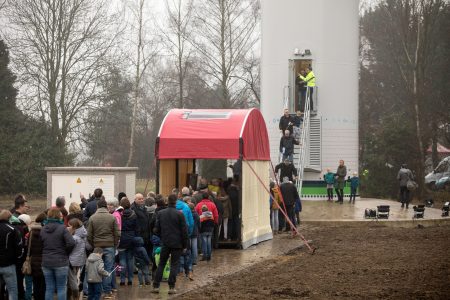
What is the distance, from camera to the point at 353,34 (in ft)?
130

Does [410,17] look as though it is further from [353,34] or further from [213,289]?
[213,289]

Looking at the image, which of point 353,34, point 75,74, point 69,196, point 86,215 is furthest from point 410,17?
point 86,215

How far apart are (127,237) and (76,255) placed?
2.72m

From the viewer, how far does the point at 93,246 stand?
1628 cm

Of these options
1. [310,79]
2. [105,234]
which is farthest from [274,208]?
[105,234]

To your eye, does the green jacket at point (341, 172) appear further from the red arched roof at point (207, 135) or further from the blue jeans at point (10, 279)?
the blue jeans at point (10, 279)

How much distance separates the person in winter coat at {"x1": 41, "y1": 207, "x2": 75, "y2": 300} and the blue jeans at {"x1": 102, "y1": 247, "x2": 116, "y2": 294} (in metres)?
1.77

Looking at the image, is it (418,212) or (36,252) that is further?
(418,212)

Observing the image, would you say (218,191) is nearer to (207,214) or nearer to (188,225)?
(207,214)

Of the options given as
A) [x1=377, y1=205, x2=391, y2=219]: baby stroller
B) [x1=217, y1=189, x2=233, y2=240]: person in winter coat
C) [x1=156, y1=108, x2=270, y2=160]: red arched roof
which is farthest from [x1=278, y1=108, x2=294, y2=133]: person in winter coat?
[x1=217, y1=189, x2=233, y2=240]: person in winter coat

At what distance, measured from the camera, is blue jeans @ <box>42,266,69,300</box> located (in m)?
14.6

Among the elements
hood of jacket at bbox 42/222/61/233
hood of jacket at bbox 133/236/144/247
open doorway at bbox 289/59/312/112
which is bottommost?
hood of jacket at bbox 133/236/144/247

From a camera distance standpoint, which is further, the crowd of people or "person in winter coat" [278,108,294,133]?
"person in winter coat" [278,108,294,133]

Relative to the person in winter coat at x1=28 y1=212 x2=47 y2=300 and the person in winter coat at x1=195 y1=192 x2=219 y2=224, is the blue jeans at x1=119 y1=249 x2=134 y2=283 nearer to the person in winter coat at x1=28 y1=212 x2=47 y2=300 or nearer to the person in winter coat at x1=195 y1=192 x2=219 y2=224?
the person in winter coat at x1=28 y1=212 x2=47 y2=300
